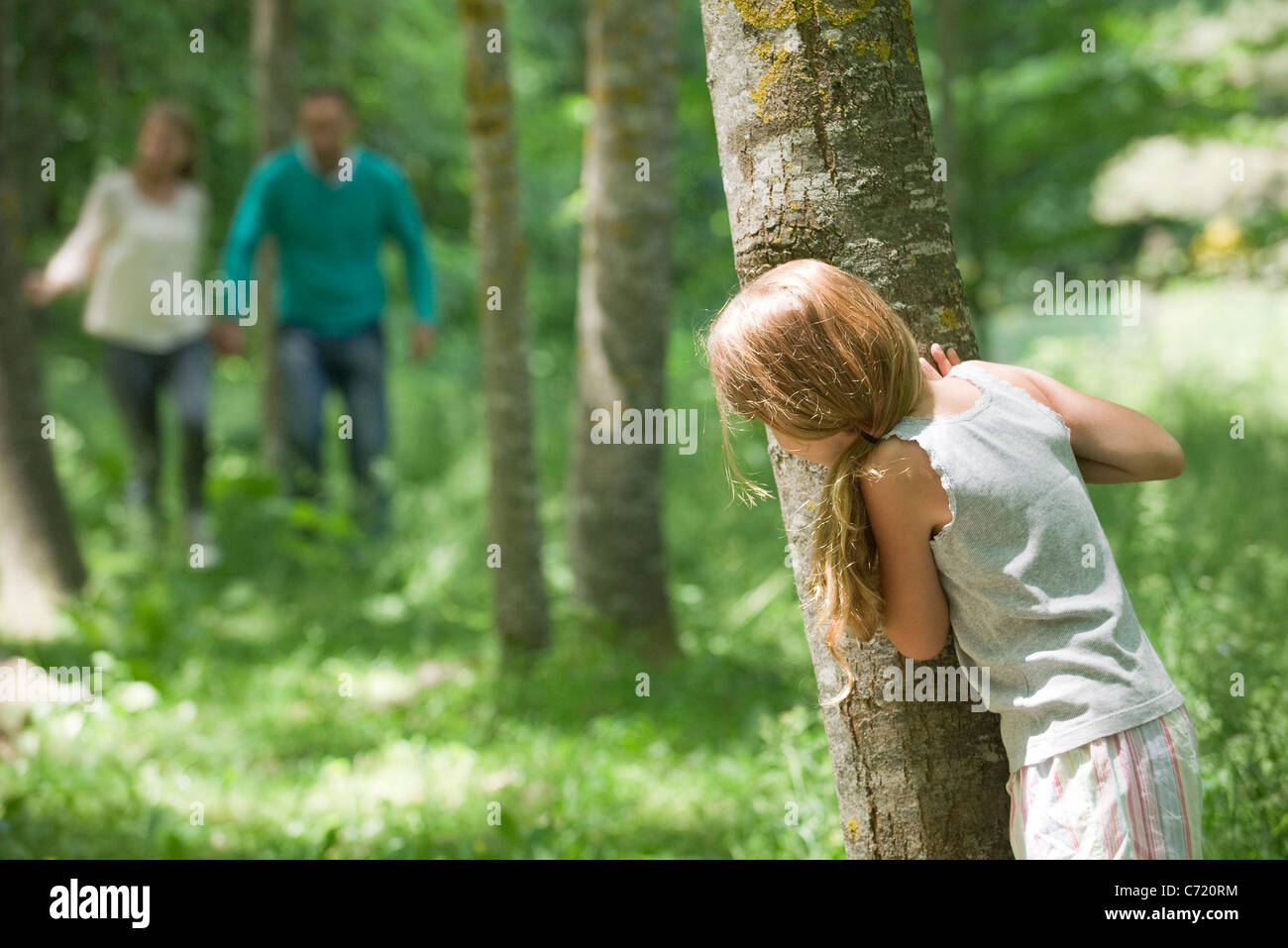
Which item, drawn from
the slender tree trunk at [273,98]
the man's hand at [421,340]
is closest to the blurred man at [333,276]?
the man's hand at [421,340]

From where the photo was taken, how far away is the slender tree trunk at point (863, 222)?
216 centimetres

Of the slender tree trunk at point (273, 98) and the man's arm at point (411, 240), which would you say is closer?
the man's arm at point (411, 240)

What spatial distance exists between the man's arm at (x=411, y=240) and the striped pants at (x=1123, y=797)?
5.04m

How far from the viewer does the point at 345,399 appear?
6.70m

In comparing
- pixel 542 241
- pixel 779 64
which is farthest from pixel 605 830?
pixel 542 241

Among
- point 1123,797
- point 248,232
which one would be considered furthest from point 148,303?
point 1123,797

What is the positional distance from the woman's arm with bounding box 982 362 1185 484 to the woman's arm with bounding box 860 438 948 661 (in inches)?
12.4

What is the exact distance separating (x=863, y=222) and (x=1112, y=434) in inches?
24.5

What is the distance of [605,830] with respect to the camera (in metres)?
→ 3.58

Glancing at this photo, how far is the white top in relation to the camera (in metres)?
6.76

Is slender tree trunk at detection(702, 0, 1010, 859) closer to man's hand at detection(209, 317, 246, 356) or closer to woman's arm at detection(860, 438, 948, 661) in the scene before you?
woman's arm at detection(860, 438, 948, 661)

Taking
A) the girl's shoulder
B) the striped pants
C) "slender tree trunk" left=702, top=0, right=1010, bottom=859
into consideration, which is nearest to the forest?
"slender tree trunk" left=702, top=0, right=1010, bottom=859

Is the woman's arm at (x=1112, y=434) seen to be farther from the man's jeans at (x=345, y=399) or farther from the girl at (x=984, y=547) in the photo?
the man's jeans at (x=345, y=399)
